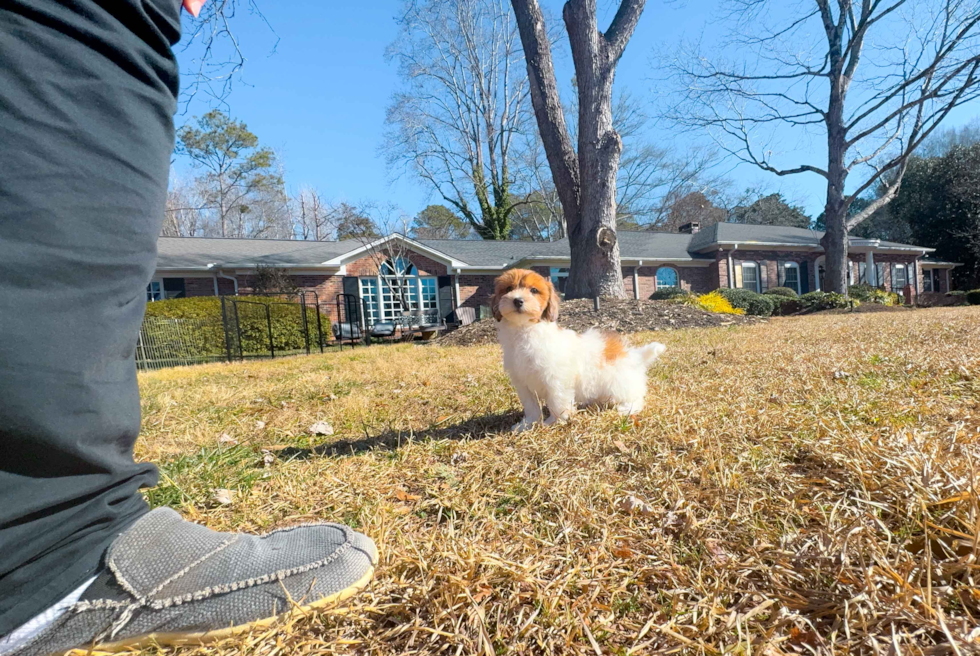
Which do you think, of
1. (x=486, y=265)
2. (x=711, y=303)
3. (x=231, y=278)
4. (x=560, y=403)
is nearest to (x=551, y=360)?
(x=560, y=403)

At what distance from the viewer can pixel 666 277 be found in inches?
957

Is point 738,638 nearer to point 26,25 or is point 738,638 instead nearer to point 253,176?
point 26,25

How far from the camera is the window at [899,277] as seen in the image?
27.3m

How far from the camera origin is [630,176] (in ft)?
106

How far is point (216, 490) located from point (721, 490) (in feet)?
6.23

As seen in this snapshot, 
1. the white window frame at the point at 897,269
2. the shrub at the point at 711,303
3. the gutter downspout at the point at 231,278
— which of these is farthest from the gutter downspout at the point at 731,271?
the gutter downspout at the point at 231,278

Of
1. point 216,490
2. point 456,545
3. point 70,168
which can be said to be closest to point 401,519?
point 456,545

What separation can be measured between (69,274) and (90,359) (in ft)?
0.56

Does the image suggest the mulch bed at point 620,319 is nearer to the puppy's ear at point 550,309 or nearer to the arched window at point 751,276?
the puppy's ear at point 550,309

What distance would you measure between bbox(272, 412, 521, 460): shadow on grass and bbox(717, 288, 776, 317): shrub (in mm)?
18218

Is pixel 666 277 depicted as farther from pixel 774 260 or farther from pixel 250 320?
pixel 250 320

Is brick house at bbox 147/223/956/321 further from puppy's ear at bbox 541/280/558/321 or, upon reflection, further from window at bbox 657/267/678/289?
puppy's ear at bbox 541/280/558/321

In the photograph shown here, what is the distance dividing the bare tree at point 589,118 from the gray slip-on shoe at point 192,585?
30.9ft

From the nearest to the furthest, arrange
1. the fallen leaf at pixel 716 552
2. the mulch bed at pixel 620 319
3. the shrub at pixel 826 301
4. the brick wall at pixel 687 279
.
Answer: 1. the fallen leaf at pixel 716 552
2. the mulch bed at pixel 620 319
3. the shrub at pixel 826 301
4. the brick wall at pixel 687 279
